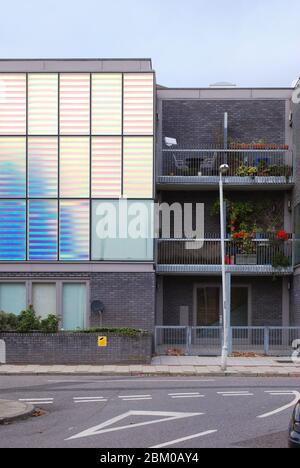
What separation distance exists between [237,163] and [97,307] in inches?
322

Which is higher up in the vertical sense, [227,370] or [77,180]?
[77,180]

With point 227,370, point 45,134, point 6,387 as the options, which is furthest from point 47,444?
point 45,134

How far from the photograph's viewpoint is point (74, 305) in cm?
2661

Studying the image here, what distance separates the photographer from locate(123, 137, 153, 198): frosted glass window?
2677cm

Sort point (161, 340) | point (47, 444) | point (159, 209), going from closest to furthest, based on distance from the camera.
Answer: point (47, 444) → point (161, 340) → point (159, 209)

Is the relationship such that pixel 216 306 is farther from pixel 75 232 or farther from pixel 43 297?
pixel 43 297

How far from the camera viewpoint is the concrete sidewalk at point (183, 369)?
21.5 metres

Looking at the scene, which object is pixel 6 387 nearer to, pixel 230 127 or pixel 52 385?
pixel 52 385

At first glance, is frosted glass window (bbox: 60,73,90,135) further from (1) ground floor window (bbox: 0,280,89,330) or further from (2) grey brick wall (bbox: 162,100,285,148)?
(1) ground floor window (bbox: 0,280,89,330)

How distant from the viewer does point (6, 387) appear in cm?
1809

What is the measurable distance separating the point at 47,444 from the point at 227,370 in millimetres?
12519

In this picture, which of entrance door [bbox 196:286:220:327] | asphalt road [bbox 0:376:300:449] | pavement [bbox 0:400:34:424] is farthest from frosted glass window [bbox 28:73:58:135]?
pavement [bbox 0:400:34:424]

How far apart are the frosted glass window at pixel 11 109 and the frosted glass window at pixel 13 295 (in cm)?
560
